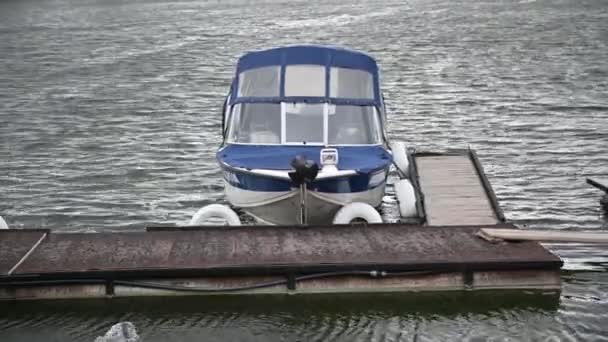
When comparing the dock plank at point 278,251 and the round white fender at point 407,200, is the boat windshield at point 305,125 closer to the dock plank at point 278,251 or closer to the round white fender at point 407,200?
the round white fender at point 407,200

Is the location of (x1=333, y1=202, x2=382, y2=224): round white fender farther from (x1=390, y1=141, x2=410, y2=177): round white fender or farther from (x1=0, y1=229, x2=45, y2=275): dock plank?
(x1=0, y1=229, x2=45, y2=275): dock plank

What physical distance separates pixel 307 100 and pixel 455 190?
4035mm

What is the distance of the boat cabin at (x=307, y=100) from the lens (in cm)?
1983

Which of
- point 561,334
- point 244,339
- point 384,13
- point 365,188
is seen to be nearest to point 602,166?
point 365,188

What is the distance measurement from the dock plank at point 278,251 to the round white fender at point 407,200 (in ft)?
9.45

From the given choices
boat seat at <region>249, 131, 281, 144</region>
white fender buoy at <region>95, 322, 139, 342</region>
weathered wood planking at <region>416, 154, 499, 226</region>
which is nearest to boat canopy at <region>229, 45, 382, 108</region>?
boat seat at <region>249, 131, 281, 144</region>

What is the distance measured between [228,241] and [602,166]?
1424cm

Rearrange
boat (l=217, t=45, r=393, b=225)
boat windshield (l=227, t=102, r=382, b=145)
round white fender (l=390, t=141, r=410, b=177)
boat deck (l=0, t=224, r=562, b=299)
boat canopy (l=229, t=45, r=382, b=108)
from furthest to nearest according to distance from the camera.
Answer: round white fender (l=390, t=141, r=410, b=177), boat canopy (l=229, t=45, r=382, b=108), boat windshield (l=227, t=102, r=382, b=145), boat (l=217, t=45, r=393, b=225), boat deck (l=0, t=224, r=562, b=299)

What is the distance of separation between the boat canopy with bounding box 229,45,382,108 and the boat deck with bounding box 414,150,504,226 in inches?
92.9

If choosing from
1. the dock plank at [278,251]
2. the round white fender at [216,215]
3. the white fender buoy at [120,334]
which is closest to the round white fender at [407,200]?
the dock plank at [278,251]

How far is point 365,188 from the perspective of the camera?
1859 cm

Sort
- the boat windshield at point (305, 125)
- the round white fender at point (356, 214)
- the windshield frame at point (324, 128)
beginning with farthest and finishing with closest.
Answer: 1. the boat windshield at point (305, 125)
2. the windshield frame at point (324, 128)
3. the round white fender at point (356, 214)

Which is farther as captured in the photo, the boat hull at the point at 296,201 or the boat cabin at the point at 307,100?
the boat cabin at the point at 307,100

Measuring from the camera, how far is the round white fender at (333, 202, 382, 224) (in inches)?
701
